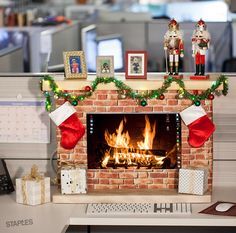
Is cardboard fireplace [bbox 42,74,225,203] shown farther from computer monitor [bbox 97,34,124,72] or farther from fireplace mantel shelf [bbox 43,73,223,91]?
computer monitor [bbox 97,34,124,72]

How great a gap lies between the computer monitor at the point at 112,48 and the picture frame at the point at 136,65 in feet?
9.97

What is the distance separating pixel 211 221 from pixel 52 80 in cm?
92

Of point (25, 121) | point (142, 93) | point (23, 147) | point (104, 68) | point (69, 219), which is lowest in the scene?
point (69, 219)

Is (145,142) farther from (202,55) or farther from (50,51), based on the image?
(50,51)

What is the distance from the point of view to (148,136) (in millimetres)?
3752

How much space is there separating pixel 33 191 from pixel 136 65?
70cm

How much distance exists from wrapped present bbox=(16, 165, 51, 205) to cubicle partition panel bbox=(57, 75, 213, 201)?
14 cm

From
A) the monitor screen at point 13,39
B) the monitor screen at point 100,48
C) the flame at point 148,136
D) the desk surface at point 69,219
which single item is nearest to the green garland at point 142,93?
the flame at point 148,136

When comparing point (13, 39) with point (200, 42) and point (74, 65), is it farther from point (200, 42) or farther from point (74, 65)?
point (200, 42)

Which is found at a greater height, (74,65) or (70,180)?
(74,65)

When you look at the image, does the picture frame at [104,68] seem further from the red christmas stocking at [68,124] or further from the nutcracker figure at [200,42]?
the nutcracker figure at [200,42]

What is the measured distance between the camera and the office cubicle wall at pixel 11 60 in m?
4.82

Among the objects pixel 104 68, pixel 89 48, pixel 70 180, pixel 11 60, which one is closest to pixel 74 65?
pixel 104 68

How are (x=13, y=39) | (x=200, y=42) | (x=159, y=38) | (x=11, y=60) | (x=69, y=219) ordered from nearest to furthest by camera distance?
(x=69, y=219) < (x=200, y=42) < (x=11, y=60) < (x=13, y=39) < (x=159, y=38)
